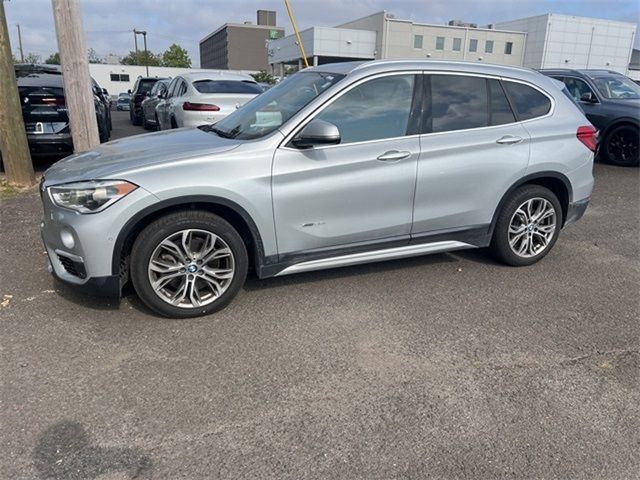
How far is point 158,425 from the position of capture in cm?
266

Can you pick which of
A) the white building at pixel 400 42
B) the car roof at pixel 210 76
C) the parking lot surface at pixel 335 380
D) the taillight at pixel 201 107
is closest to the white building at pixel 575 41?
the white building at pixel 400 42

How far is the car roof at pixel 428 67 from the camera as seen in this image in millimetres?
4148

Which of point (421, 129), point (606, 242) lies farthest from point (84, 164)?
point (606, 242)

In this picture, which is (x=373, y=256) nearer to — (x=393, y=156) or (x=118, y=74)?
(x=393, y=156)

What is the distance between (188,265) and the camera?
3.66 metres

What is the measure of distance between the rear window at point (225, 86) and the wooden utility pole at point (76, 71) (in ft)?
9.56

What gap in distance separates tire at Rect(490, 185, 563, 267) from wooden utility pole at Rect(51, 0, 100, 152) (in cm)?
518

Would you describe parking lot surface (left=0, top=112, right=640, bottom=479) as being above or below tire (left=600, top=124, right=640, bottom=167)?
below

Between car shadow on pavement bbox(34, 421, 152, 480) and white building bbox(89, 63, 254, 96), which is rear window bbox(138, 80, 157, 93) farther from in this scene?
white building bbox(89, 63, 254, 96)

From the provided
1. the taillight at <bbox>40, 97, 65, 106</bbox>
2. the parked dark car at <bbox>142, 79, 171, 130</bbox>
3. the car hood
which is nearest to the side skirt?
the car hood

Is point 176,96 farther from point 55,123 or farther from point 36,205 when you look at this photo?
point 36,205

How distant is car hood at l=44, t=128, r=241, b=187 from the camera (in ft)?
11.6

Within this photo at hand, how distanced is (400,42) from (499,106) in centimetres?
6157

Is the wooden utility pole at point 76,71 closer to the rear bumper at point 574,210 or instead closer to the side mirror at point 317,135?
the side mirror at point 317,135
